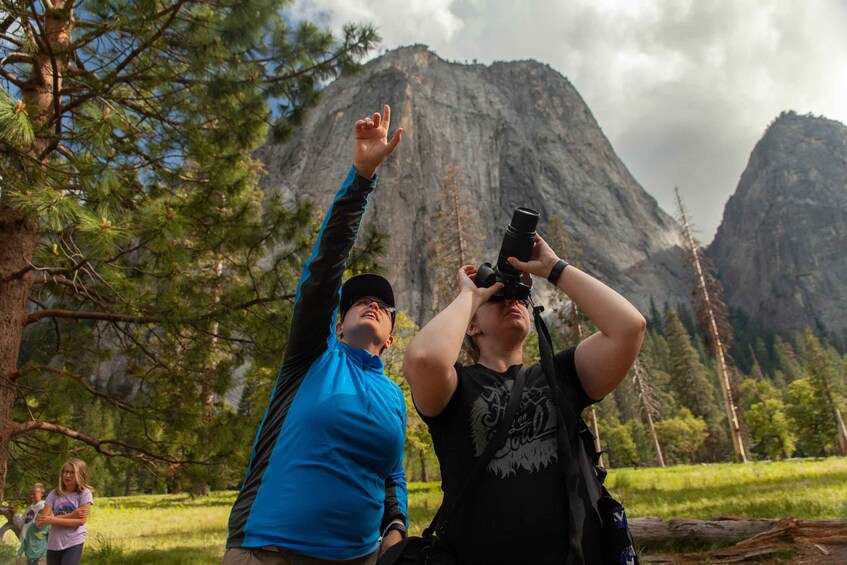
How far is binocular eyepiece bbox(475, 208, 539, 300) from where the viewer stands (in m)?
1.92

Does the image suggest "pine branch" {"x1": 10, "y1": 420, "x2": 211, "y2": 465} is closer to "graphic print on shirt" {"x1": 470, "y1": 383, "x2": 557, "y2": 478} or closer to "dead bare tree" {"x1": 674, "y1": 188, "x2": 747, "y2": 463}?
"graphic print on shirt" {"x1": 470, "y1": 383, "x2": 557, "y2": 478}

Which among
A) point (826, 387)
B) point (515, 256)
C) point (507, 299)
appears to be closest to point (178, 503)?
point (507, 299)

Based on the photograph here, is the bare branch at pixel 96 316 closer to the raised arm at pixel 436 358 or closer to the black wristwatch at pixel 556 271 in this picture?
the raised arm at pixel 436 358

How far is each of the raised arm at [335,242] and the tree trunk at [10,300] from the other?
396 centimetres

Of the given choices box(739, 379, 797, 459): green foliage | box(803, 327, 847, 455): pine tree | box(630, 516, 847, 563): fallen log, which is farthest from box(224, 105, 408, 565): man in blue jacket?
box(739, 379, 797, 459): green foliage

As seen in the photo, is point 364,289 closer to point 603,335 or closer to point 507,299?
point 507,299

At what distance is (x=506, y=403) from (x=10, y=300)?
5.15 meters

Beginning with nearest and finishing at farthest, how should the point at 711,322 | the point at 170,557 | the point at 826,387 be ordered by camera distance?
the point at 170,557, the point at 711,322, the point at 826,387

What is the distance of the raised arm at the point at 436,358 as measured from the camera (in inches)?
64.4

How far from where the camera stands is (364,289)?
275cm

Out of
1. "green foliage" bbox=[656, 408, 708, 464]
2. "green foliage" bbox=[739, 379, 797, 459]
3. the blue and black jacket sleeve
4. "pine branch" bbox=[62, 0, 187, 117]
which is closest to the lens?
the blue and black jacket sleeve

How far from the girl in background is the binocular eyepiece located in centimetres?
501

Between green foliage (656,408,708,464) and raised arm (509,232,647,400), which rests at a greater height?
raised arm (509,232,647,400)

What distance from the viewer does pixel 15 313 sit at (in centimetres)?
484
